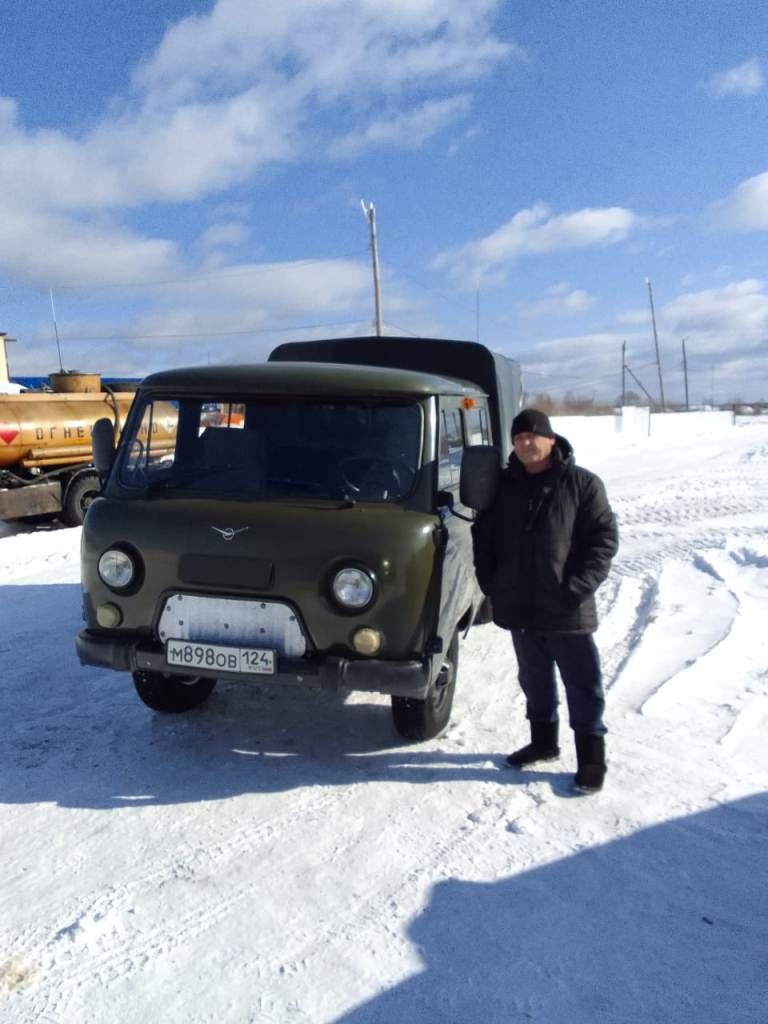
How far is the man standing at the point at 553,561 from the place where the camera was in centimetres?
374

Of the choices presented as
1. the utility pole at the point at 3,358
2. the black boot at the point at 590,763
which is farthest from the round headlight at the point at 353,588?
the utility pole at the point at 3,358

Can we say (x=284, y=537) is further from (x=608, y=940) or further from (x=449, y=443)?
(x=608, y=940)

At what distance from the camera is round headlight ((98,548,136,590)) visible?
406cm

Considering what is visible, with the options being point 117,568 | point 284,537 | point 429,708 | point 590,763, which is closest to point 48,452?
point 117,568

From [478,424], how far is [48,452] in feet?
29.8

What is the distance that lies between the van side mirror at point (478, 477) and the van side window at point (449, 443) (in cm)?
30

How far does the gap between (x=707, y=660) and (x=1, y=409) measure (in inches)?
414

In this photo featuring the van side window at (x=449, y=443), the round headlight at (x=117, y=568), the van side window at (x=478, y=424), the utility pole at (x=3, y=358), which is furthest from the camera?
the utility pole at (x=3, y=358)

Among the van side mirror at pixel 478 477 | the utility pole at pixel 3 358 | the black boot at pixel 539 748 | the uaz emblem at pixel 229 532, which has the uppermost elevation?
the utility pole at pixel 3 358

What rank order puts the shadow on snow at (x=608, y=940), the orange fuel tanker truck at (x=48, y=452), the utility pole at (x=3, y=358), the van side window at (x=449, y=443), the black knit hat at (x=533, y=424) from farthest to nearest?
the utility pole at (x=3, y=358) < the orange fuel tanker truck at (x=48, y=452) < the van side window at (x=449, y=443) < the black knit hat at (x=533, y=424) < the shadow on snow at (x=608, y=940)

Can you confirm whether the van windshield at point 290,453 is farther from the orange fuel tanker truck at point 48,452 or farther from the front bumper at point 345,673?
the orange fuel tanker truck at point 48,452

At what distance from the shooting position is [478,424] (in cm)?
556

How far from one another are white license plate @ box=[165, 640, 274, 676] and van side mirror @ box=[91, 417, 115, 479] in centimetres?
124

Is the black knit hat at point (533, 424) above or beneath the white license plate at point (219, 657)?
above
